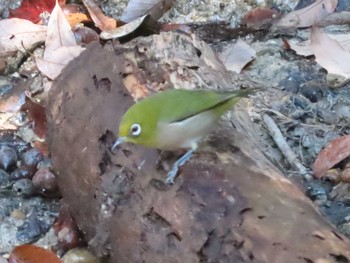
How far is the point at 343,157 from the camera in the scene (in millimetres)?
3852

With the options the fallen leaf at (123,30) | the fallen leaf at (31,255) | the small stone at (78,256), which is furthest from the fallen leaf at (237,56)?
the fallen leaf at (31,255)

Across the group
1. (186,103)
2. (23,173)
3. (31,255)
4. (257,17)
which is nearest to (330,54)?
(257,17)

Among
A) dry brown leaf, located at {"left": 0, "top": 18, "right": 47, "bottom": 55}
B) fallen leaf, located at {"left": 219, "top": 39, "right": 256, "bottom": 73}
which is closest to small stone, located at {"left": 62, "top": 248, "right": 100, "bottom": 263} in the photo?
fallen leaf, located at {"left": 219, "top": 39, "right": 256, "bottom": 73}

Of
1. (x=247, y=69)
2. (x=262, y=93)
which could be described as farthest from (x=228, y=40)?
(x=262, y=93)

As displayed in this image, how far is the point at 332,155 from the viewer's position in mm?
3895

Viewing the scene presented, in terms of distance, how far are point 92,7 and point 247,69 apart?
3.62ft

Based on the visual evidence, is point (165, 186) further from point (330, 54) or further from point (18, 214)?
point (330, 54)

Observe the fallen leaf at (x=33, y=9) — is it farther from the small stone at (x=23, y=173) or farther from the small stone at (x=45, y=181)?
the small stone at (x=45, y=181)

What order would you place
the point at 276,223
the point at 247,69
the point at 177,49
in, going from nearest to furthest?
the point at 276,223 < the point at 177,49 < the point at 247,69

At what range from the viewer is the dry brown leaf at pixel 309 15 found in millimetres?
5023

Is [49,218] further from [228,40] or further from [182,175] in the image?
[228,40]

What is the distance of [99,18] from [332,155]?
1.86 m

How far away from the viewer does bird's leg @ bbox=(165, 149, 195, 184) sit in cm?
288

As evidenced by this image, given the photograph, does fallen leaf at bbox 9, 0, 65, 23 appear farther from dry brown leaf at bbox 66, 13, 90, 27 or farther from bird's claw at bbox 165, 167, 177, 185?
bird's claw at bbox 165, 167, 177, 185
